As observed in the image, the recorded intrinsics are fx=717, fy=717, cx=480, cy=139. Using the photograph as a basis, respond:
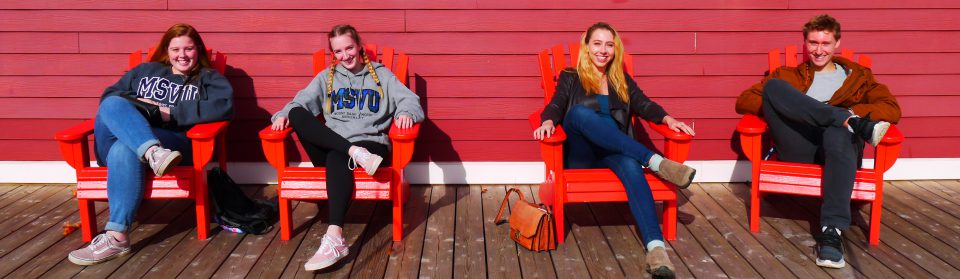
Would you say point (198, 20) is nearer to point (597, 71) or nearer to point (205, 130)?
point (205, 130)

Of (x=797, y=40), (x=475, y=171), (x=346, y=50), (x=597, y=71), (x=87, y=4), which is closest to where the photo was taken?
(x=346, y=50)

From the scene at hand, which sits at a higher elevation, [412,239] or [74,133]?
[74,133]

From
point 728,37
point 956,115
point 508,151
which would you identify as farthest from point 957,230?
point 508,151

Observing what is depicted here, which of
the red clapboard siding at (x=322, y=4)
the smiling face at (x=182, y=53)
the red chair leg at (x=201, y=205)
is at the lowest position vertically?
the red chair leg at (x=201, y=205)

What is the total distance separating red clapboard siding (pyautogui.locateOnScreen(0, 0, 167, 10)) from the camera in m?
3.78

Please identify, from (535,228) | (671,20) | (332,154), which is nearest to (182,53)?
(332,154)

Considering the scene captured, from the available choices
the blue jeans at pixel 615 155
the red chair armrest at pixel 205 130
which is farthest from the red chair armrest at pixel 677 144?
the red chair armrest at pixel 205 130

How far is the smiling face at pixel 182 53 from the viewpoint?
127 inches

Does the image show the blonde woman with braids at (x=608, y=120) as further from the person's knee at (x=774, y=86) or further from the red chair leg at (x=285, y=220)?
the red chair leg at (x=285, y=220)

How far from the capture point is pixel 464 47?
12.6 feet

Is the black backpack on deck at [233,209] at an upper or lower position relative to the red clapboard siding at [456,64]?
lower

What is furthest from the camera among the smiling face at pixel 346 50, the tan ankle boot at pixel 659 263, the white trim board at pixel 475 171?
the white trim board at pixel 475 171

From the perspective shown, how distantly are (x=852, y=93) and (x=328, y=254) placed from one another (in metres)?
2.38

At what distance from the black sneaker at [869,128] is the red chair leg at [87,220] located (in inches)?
124
